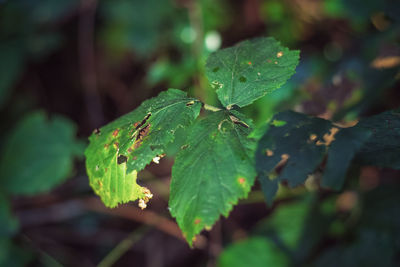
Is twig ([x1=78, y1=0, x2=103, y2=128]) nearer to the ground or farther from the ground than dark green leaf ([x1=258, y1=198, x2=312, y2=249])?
farther from the ground

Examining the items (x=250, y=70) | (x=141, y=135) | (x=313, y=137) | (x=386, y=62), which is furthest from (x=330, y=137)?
(x=386, y=62)

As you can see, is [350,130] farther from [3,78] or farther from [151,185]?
[3,78]

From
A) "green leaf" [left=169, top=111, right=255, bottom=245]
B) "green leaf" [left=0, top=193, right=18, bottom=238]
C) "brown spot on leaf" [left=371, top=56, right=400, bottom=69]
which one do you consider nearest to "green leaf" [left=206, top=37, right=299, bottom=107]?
"green leaf" [left=169, top=111, right=255, bottom=245]

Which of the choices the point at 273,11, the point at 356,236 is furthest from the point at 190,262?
the point at 273,11

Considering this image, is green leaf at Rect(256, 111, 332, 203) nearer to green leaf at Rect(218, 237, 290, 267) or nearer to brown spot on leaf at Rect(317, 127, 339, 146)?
brown spot on leaf at Rect(317, 127, 339, 146)

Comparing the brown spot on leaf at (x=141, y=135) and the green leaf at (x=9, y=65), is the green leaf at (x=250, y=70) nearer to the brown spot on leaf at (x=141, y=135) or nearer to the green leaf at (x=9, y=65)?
the brown spot on leaf at (x=141, y=135)

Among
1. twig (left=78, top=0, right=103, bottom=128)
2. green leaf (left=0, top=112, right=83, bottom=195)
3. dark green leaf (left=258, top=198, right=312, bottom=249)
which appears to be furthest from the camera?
twig (left=78, top=0, right=103, bottom=128)
